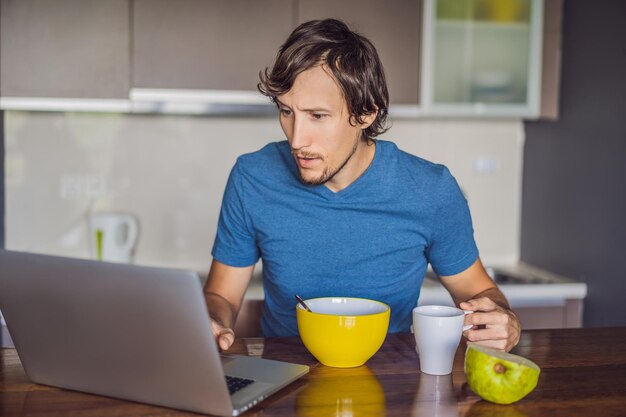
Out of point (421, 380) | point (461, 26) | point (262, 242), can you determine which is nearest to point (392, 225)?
point (262, 242)

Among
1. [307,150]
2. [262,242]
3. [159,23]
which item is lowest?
[262,242]

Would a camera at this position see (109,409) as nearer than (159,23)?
Yes

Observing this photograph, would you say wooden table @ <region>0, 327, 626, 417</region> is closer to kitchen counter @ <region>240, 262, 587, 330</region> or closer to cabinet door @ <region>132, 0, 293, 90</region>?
kitchen counter @ <region>240, 262, 587, 330</region>

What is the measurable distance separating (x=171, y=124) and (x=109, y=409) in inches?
81.3

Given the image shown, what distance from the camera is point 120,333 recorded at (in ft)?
3.44

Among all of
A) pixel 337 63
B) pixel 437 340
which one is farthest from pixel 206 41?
pixel 437 340

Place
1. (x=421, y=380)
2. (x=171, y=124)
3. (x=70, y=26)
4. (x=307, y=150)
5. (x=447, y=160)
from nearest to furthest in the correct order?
(x=421, y=380), (x=307, y=150), (x=70, y=26), (x=171, y=124), (x=447, y=160)

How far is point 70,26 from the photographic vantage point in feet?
8.38

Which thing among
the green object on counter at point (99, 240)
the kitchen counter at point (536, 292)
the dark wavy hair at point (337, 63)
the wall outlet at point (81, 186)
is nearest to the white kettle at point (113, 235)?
the green object on counter at point (99, 240)

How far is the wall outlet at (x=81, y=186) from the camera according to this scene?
2941 millimetres

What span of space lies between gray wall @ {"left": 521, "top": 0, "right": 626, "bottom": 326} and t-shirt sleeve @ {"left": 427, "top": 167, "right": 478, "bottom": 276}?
1.00 m

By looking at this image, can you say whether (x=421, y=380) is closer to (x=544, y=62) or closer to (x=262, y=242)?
(x=262, y=242)

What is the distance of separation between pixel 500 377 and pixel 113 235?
1993mm

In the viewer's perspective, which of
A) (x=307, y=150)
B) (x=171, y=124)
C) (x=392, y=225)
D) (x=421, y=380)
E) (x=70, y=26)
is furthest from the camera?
(x=171, y=124)
